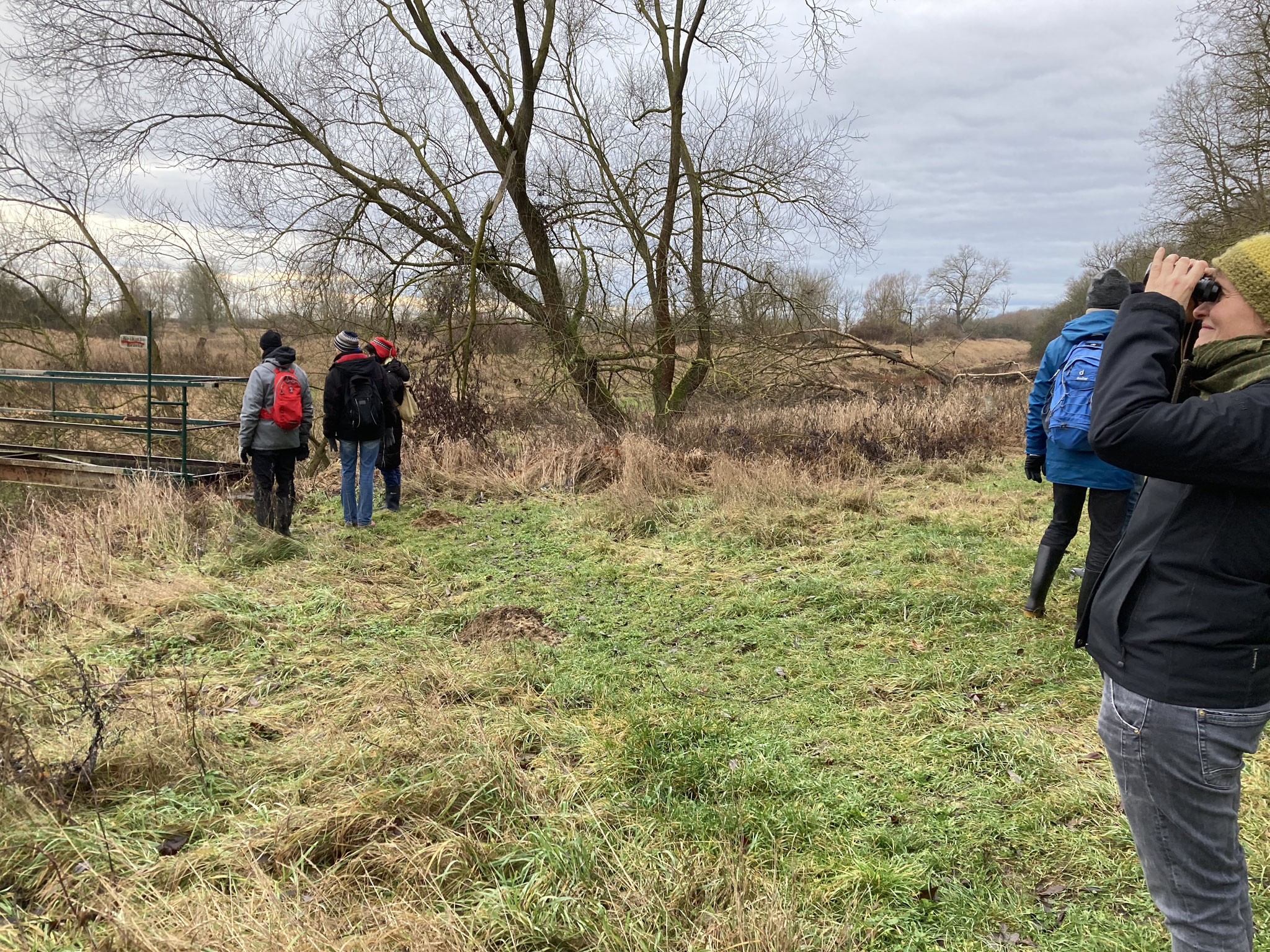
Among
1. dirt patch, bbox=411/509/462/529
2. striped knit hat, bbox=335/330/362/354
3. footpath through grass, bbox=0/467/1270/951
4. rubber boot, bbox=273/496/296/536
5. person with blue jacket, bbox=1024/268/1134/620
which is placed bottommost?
footpath through grass, bbox=0/467/1270/951

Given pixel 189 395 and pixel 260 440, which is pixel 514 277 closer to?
pixel 260 440

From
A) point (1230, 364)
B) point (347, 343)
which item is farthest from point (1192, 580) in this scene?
point (347, 343)

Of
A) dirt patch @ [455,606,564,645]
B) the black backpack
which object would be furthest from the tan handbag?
dirt patch @ [455,606,564,645]

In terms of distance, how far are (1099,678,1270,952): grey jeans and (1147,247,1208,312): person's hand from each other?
86cm

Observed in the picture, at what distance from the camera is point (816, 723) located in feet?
11.6

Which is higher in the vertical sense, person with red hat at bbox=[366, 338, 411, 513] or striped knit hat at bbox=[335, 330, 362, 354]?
striped knit hat at bbox=[335, 330, 362, 354]

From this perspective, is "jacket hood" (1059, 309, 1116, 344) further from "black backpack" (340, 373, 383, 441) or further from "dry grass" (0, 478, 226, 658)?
"black backpack" (340, 373, 383, 441)

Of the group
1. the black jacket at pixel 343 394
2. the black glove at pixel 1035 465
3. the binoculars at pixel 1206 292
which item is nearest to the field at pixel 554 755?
the black glove at pixel 1035 465

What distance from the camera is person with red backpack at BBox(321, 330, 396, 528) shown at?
7.32m

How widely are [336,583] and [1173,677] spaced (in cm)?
546

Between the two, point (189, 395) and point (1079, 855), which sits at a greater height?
point (189, 395)

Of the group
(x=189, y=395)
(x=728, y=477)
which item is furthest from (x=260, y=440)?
(x=189, y=395)

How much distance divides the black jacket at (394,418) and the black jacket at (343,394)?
1.20 feet

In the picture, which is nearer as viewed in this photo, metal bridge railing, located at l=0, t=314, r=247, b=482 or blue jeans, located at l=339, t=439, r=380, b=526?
blue jeans, located at l=339, t=439, r=380, b=526
